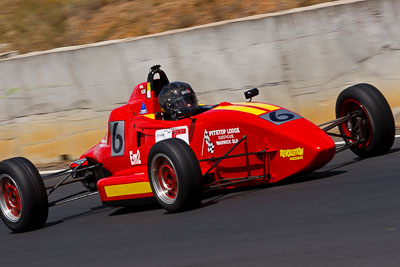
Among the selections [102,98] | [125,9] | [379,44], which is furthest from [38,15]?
[379,44]

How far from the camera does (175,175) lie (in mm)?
6906

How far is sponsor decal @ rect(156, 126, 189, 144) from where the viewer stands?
25.1ft

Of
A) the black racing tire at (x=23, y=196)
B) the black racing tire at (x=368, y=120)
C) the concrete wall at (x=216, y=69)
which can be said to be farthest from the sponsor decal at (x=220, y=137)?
the concrete wall at (x=216, y=69)

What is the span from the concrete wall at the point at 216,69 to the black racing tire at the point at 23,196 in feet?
11.0

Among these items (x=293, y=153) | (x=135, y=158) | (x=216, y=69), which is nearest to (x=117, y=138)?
(x=135, y=158)

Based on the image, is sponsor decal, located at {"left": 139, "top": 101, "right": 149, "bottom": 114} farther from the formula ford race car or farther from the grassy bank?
the grassy bank

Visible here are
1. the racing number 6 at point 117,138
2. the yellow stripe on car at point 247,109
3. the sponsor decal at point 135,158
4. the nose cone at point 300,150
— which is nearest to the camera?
the nose cone at point 300,150

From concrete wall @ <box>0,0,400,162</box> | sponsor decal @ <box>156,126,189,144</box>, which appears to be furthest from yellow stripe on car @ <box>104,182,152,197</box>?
concrete wall @ <box>0,0,400,162</box>

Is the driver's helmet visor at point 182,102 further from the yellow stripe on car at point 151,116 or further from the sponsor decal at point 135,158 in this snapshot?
the sponsor decal at point 135,158

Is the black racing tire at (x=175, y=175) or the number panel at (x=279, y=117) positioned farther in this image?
the number panel at (x=279, y=117)

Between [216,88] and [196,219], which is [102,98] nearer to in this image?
[216,88]

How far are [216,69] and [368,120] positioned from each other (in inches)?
130

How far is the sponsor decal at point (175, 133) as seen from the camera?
7.66m

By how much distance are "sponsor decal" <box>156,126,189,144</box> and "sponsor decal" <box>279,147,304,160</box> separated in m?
1.08
